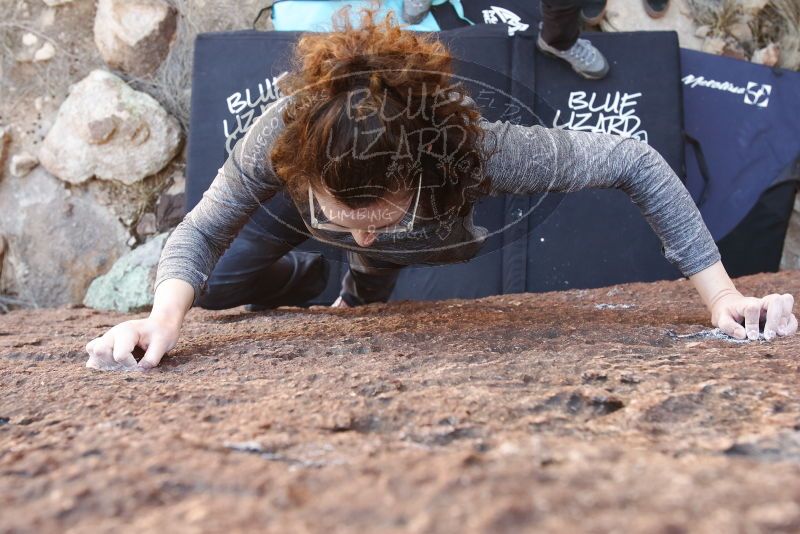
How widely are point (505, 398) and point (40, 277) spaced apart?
2426 mm

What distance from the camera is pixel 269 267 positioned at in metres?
1.79

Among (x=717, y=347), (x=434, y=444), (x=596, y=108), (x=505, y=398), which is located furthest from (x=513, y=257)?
(x=434, y=444)

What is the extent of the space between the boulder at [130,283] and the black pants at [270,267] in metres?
0.70

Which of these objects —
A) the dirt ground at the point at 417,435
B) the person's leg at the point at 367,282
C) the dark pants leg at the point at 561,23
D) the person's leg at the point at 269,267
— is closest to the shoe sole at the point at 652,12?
the dark pants leg at the point at 561,23

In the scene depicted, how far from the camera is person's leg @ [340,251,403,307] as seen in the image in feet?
5.71

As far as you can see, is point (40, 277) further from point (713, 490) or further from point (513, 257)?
point (713, 490)

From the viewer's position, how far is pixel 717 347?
1.05 meters

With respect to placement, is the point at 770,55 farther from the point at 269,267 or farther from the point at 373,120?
the point at 373,120

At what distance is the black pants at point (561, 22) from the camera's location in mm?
2010

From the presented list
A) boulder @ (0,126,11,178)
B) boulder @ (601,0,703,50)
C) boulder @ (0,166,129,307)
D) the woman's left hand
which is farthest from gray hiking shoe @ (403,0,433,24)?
boulder @ (0,126,11,178)

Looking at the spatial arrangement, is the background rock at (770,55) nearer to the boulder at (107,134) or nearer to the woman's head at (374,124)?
the woman's head at (374,124)

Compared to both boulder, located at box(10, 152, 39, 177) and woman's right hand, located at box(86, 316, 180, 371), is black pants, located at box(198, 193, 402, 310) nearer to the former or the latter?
woman's right hand, located at box(86, 316, 180, 371)

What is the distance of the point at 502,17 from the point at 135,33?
4.48ft

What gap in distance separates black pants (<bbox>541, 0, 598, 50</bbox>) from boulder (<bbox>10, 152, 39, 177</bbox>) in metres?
1.95
